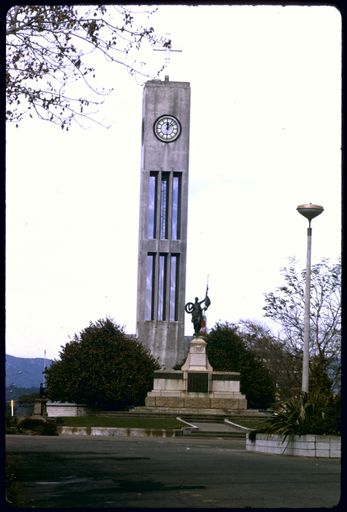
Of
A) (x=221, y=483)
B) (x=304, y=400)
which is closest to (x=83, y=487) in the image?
(x=221, y=483)

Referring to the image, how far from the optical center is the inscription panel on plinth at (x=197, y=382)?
47.5 metres

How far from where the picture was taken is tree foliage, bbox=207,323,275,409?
54.8 m

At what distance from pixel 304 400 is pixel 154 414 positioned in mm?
23674

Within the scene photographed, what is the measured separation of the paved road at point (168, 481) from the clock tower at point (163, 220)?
5215cm

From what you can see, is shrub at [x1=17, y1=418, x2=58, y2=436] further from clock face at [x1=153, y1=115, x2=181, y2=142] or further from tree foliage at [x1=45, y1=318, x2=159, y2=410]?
clock face at [x1=153, y1=115, x2=181, y2=142]

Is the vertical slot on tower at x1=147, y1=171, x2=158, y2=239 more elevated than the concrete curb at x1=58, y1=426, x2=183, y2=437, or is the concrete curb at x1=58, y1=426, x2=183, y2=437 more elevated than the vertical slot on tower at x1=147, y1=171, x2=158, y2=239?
the vertical slot on tower at x1=147, y1=171, x2=158, y2=239

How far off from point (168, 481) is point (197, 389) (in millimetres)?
36118

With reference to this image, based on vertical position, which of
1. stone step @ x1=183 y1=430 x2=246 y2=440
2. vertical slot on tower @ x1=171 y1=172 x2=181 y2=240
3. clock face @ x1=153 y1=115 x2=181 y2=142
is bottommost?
stone step @ x1=183 y1=430 x2=246 y2=440

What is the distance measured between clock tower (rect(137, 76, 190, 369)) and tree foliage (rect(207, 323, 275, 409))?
12466 millimetres

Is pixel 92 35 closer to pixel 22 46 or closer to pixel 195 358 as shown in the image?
pixel 22 46

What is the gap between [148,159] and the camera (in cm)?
6869

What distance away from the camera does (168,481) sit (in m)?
11.6

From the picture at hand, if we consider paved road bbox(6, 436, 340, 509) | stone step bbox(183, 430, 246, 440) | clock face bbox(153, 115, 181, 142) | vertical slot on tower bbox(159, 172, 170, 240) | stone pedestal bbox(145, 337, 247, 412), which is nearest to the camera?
paved road bbox(6, 436, 340, 509)

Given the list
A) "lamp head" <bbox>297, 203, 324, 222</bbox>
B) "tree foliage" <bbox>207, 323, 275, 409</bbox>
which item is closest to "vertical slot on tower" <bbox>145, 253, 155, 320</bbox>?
"tree foliage" <bbox>207, 323, 275, 409</bbox>
